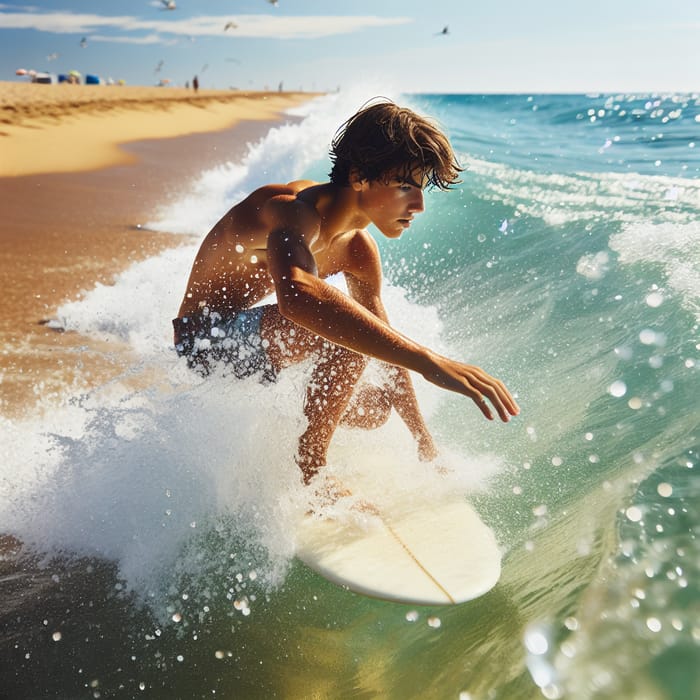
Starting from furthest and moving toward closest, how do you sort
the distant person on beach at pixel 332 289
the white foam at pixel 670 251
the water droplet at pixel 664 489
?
the white foam at pixel 670 251 → the water droplet at pixel 664 489 → the distant person on beach at pixel 332 289

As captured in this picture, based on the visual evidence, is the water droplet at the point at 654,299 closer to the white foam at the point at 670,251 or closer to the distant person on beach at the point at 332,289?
the white foam at the point at 670,251

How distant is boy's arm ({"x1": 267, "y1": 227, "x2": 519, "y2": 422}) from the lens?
5.26 ft

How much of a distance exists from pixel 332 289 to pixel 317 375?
0.60m

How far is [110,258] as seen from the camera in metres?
6.18

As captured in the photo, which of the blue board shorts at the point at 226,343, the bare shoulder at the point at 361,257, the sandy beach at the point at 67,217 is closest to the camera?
the blue board shorts at the point at 226,343

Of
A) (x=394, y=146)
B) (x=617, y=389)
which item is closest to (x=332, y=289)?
(x=394, y=146)

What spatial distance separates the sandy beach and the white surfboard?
6.01ft

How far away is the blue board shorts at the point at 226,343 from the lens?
7.74 feet

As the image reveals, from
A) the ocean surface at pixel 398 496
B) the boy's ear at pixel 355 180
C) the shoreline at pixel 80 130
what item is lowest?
the shoreline at pixel 80 130

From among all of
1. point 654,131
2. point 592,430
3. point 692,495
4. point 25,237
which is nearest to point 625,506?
point 692,495

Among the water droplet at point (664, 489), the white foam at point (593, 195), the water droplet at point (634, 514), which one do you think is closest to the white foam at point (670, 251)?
the white foam at point (593, 195)

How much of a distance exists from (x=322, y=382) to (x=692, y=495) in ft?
4.15

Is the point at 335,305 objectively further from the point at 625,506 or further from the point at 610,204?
the point at 610,204

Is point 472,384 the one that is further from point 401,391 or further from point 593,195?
point 593,195
